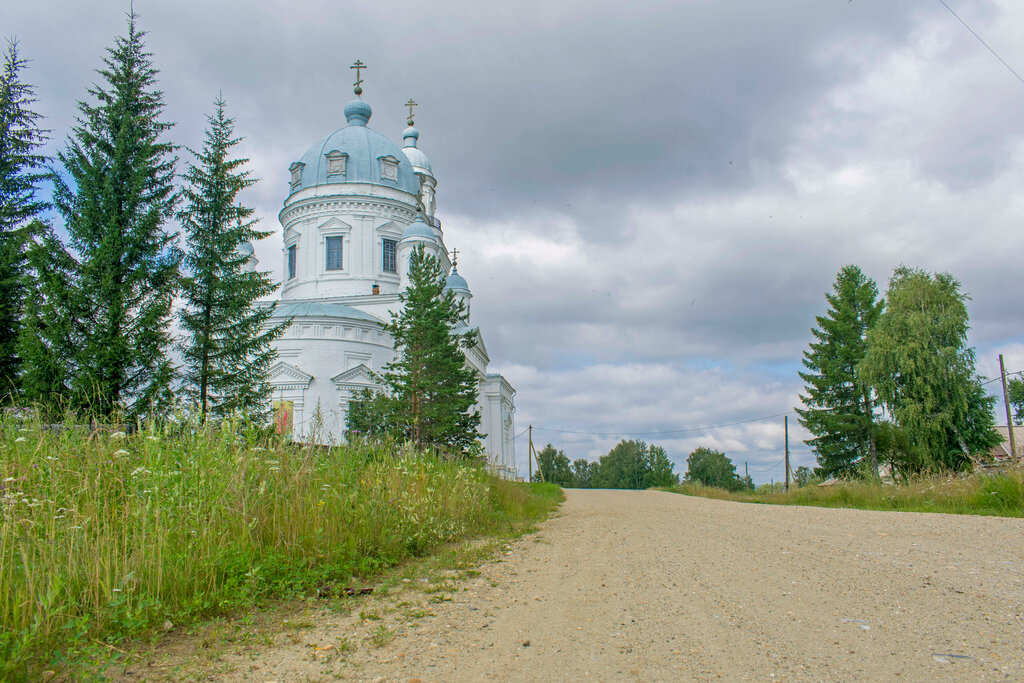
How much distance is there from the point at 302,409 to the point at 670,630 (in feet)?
99.2

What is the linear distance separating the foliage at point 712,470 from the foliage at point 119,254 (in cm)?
8005

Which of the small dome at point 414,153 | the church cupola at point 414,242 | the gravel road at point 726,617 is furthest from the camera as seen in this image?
the small dome at point 414,153

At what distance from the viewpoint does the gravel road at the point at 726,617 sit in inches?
139

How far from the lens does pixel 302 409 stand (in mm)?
32344

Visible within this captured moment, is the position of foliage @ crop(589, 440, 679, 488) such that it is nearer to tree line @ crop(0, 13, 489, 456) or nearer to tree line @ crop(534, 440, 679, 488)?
tree line @ crop(534, 440, 679, 488)

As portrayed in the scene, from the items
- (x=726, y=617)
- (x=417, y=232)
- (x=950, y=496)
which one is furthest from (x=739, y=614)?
(x=417, y=232)

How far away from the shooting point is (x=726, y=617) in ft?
14.9

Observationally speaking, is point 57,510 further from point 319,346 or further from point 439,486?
point 319,346

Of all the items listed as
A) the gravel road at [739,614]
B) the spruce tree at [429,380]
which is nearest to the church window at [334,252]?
the spruce tree at [429,380]

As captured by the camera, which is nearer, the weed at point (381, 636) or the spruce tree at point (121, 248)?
the weed at point (381, 636)

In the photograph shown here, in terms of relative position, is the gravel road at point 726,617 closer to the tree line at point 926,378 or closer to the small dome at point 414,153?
the tree line at point 926,378

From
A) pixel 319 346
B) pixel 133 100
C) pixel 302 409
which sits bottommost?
pixel 302 409

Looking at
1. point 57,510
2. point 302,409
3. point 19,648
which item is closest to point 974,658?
point 19,648

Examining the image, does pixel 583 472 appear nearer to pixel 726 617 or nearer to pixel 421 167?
pixel 421 167
